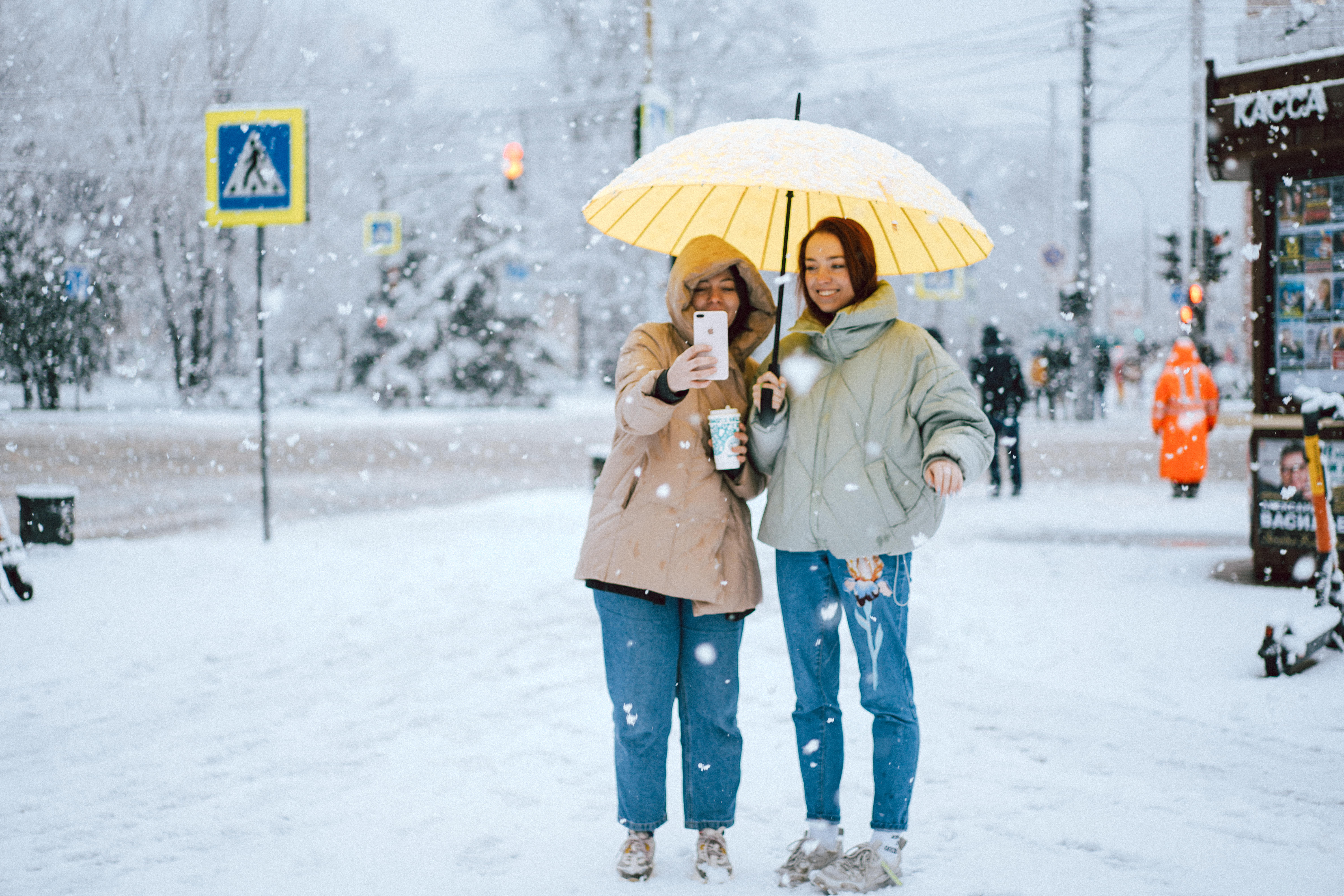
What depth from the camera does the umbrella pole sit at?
285 cm

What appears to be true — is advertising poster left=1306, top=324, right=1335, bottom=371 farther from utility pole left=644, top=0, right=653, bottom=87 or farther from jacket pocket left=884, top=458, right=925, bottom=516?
utility pole left=644, top=0, right=653, bottom=87

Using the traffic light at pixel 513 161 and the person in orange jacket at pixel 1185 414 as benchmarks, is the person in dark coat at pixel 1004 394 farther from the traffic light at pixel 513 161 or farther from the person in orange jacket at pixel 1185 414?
the traffic light at pixel 513 161

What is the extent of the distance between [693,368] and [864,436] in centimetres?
56

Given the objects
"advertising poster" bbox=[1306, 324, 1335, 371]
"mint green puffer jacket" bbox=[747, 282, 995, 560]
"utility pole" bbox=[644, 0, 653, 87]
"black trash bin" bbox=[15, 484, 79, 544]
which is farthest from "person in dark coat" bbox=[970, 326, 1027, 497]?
"mint green puffer jacket" bbox=[747, 282, 995, 560]

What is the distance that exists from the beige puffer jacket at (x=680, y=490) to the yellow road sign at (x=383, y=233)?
800 inches

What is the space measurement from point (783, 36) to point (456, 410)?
13.6 meters

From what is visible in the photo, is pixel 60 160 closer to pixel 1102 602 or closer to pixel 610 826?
pixel 610 826

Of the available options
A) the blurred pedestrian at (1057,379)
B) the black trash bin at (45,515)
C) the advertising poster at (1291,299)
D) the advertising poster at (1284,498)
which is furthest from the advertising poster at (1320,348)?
the blurred pedestrian at (1057,379)

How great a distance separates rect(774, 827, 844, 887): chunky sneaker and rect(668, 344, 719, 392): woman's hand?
138 centimetres

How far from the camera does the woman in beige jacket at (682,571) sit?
291cm

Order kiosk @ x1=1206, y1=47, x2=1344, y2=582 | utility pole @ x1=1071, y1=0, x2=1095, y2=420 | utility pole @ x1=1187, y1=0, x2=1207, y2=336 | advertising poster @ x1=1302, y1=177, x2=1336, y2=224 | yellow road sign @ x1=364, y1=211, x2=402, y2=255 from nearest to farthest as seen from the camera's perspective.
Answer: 1. kiosk @ x1=1206, y1=47, x2=1344, y2=582
2. advertising poster @ x1=1302, y1=177, x2=1336, y2=224
3. utility pole @ x1=1187, y1=0, x2=1207, y2=336
4. utility pole @ x1=1071, y1=0, x2=1095, y2=420
5. yellow road sign @ x1=364, y1=211, x2=402, y2=255

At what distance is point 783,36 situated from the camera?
988 inches

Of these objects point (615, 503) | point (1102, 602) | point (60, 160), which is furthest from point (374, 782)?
point (60, 160)

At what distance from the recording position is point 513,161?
14469mm
